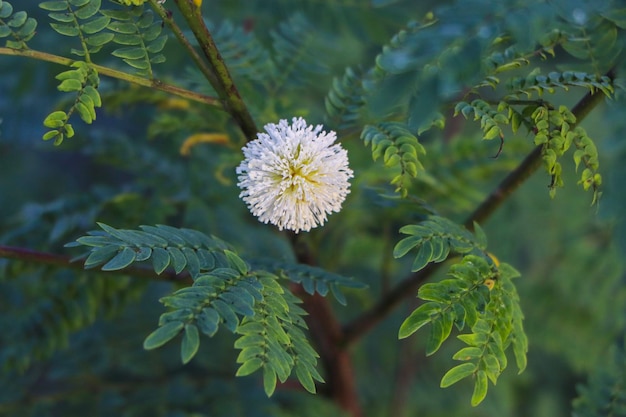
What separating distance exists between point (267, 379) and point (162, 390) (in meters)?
0.62

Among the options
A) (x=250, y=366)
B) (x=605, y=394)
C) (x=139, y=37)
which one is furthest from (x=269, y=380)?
(x=605, y=394)

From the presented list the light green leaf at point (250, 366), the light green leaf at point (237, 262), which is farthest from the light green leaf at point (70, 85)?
the light green leaf at point (250, 366)

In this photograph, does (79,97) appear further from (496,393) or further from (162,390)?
(496,393)

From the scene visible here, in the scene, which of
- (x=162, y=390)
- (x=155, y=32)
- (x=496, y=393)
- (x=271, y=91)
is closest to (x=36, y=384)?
(x=162, y=390)

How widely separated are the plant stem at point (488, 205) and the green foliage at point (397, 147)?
142 mm

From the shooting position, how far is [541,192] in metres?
1.73

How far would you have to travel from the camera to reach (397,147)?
72 centimetres

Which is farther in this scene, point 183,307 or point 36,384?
point 36,384

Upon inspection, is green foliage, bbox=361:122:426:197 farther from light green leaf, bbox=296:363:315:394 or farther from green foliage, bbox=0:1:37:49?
green foliage, bbox=0:1:37:49

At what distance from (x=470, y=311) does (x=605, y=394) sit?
0.41 metres

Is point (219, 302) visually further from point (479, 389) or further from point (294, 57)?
point (294, 57)

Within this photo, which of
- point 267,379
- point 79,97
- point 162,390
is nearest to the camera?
point 267,379

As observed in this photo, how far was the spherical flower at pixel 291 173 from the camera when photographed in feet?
2.33

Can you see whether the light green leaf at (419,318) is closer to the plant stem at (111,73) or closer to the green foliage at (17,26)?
the plant stem at (111,73)
